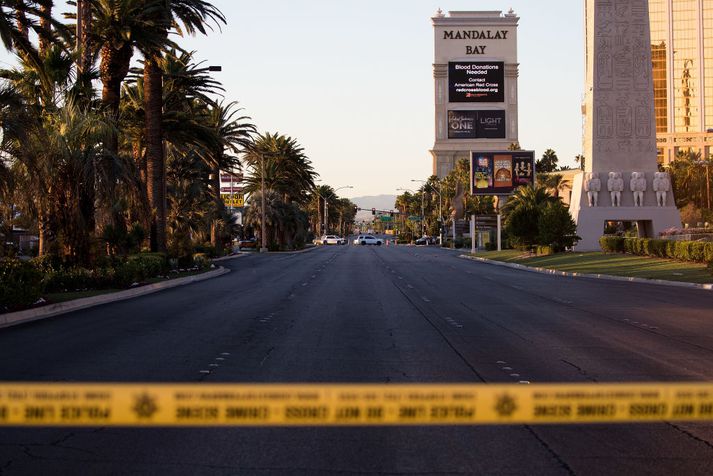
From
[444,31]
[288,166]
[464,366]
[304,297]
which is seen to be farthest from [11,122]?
[444,31]

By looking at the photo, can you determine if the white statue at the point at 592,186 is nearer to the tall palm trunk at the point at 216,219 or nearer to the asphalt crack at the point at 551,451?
the tall palm trunk at the point at 216,219

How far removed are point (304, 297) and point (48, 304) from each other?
7.14 metres

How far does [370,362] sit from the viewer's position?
10273 mm

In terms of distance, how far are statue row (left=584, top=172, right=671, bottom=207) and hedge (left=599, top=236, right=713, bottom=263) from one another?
5866 mm

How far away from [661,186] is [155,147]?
37.0m

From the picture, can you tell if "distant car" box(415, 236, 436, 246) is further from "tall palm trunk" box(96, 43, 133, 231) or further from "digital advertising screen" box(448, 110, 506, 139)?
"tall palm trunk" box(96, 43, 133, 231)

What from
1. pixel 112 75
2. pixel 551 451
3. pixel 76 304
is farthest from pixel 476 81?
pixel 551 451

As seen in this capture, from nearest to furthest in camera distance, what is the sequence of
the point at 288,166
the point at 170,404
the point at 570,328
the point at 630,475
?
the point at 170,404 < the point at 630,475 < the point at 570,328 < the point at 288,166

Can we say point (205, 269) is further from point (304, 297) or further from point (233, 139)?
point (233, 139)

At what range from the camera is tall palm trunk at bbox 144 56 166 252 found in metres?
33.6

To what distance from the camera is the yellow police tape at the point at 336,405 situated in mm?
3359

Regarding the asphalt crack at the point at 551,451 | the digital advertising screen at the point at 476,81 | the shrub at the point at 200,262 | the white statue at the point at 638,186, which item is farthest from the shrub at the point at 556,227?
the digital advertising screen at the point at 476,81

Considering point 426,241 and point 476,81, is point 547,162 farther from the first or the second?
point 476,81

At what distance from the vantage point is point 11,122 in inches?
688
